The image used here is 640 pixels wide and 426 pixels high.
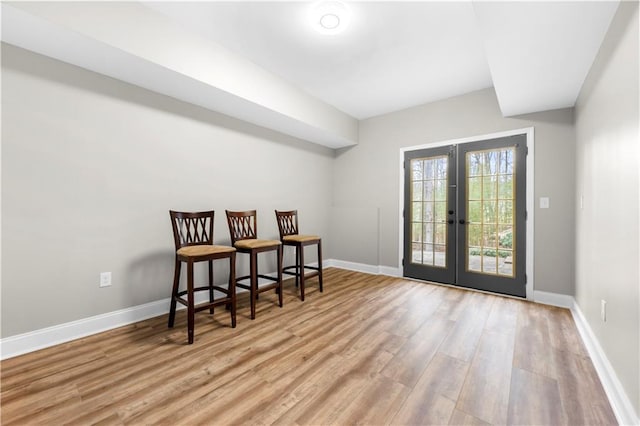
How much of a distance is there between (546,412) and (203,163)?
10.9ft

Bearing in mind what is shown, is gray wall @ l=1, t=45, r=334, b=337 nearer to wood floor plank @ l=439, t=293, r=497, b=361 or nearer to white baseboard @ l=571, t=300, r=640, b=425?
wood floor plank @ l=439, t=293, r=497, b=361

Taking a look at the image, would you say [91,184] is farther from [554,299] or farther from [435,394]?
[554,299]

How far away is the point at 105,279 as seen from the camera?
2326 mm

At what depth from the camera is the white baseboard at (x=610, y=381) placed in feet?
4.23

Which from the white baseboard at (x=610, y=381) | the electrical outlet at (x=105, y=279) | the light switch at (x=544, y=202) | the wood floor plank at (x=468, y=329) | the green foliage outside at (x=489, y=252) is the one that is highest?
the light switch at (x=544, y=202)

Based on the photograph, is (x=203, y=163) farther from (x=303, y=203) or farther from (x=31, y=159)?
(x=303, y=203)

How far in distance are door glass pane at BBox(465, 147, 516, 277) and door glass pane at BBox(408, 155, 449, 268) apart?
312mm

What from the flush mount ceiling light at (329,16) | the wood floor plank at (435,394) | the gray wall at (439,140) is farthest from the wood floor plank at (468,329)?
the flush mount ceiling light at (329,16)

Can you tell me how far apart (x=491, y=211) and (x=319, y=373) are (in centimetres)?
292

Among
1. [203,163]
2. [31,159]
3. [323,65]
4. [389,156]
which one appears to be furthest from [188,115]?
[389,156]

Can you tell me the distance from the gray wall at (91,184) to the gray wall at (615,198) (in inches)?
127

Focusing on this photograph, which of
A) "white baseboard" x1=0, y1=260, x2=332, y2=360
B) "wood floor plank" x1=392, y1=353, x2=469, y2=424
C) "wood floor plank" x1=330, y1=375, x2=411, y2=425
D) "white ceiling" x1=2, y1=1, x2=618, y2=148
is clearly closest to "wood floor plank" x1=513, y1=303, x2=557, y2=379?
"wood floor plank" x1=392, y1=353, x2=469, y2=424

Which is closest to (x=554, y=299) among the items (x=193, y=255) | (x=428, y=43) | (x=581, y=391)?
(x=581, y=391)

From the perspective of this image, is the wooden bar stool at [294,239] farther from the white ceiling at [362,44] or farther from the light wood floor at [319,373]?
the white ceiling at [362,44]
